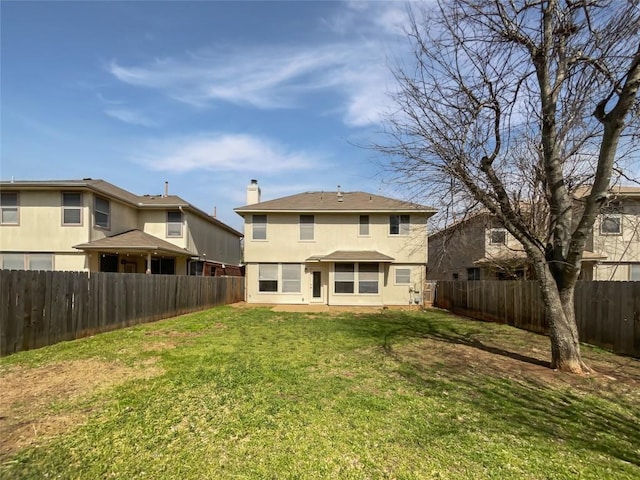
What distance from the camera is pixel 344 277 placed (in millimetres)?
19250

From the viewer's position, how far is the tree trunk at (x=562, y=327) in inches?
255

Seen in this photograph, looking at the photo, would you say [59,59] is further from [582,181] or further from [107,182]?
[582,181]

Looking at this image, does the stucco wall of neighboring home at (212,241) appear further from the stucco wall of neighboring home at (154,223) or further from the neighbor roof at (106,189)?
the stucco wall of neighboring home at (154,223)

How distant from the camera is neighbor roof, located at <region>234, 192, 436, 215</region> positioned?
64.2 feet

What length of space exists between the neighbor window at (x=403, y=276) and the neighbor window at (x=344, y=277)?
2485 millimetres

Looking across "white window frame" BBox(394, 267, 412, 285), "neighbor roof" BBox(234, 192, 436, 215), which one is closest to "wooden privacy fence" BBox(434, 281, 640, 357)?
"white window frame" BBox(394, 267, 412, 285)

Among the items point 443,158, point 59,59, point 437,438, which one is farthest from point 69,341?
point 443,158

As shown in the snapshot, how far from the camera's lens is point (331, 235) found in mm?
20031

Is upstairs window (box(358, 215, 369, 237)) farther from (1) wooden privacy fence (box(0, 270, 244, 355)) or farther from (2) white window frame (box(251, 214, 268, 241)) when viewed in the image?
(1) wooden privacy fence (box(0, 270, 244, 355))

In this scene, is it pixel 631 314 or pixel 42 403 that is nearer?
pixel 42 403

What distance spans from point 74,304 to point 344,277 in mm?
12500

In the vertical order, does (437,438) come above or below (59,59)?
below

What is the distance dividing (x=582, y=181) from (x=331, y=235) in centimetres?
1308

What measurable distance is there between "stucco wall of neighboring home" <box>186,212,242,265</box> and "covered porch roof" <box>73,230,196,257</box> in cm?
247
